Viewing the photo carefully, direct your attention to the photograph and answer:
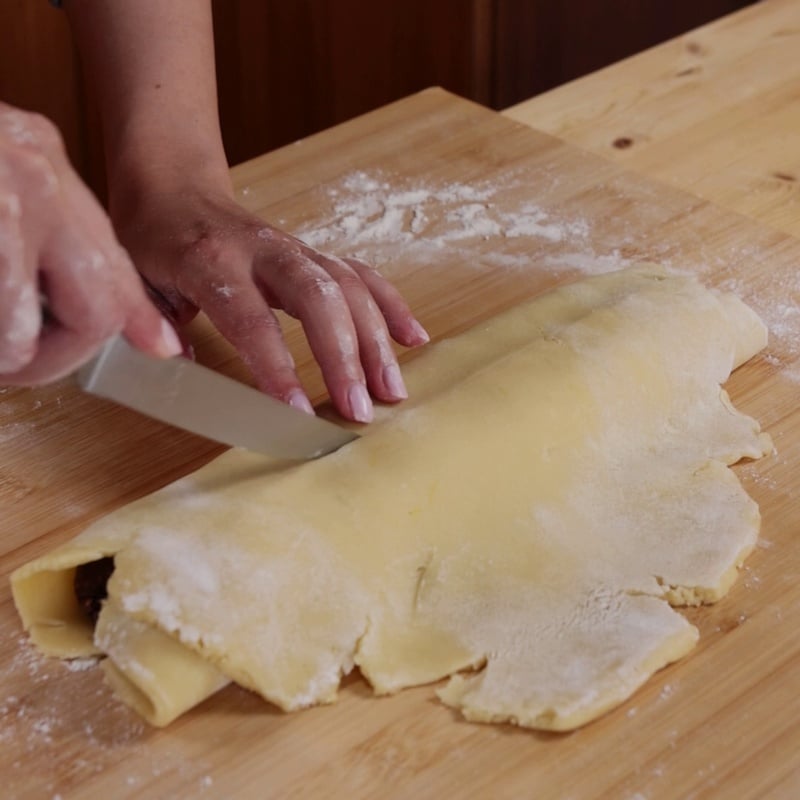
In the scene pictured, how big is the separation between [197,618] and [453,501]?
29cm

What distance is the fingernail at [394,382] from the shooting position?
137cm

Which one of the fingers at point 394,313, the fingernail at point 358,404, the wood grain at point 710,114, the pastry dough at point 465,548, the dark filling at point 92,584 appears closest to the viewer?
the pastry dough at point 465,548

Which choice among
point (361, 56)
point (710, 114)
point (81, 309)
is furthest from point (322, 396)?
point (361, 56)

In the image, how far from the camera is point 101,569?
4.08 feet

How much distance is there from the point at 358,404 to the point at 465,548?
0.65 ft

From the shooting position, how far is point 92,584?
4.06 feet

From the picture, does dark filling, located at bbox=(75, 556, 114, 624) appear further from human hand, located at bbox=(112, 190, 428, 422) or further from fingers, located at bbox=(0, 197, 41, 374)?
fingers, located at bbox=(0, 197, 41, 374)

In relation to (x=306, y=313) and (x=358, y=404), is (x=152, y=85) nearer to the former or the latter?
(x=306, y=313)

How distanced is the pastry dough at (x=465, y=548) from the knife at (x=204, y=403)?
0.08 feet

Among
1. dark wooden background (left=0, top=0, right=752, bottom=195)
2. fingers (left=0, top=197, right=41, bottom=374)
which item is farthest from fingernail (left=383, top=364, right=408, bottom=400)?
dark wooden background (left=0, top=0, right=752, bottom=195)

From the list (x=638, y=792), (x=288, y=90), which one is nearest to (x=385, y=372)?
(x=638, y=792)

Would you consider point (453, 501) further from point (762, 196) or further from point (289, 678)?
point (762, 196)

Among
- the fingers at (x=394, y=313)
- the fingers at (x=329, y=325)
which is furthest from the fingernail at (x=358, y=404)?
the fingers at (x=394, y=313)

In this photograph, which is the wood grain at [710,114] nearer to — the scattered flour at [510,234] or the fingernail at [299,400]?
the scattered flour at [510,234]
